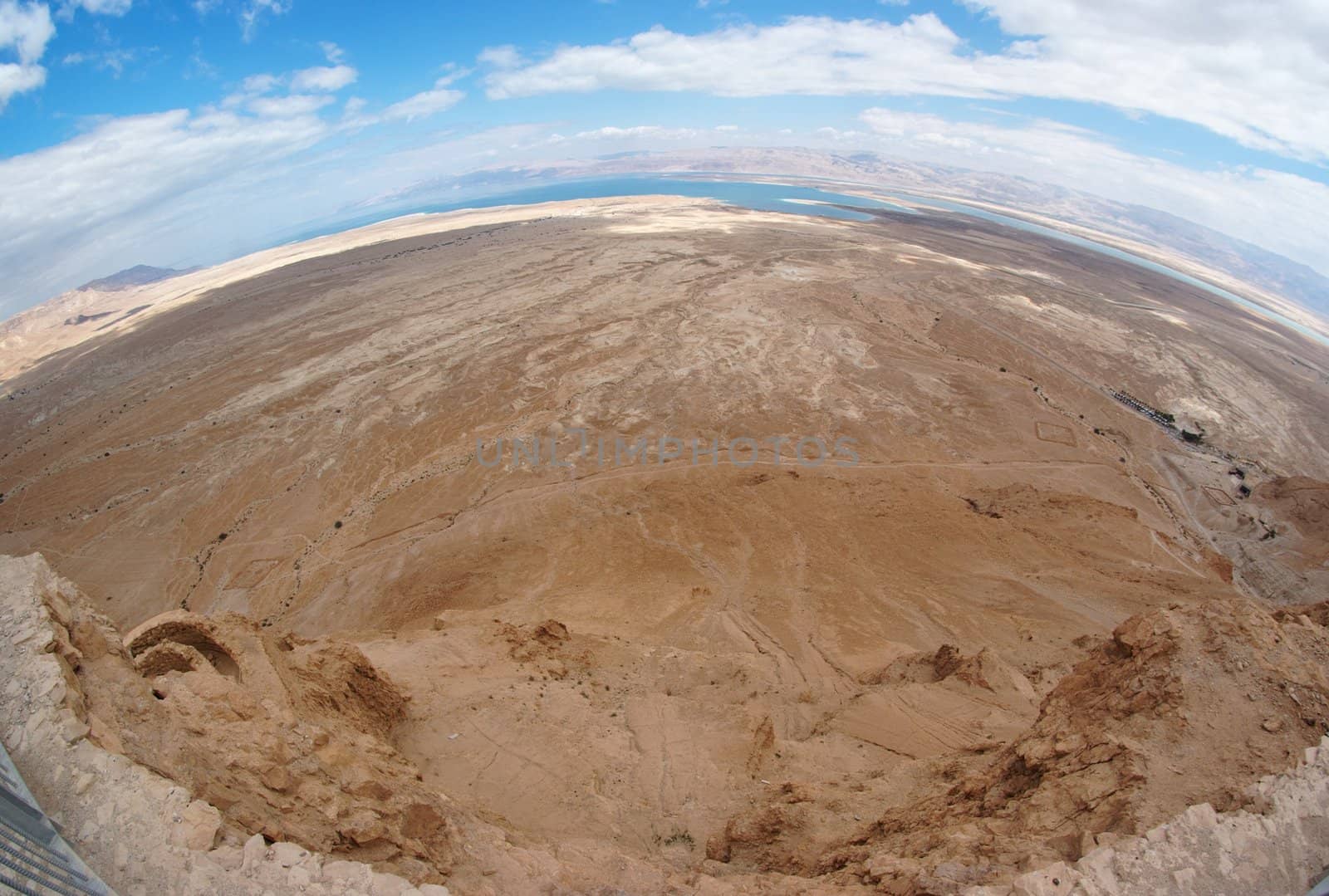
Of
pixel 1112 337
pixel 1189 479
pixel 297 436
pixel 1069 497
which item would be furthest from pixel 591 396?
pixel 1112 337

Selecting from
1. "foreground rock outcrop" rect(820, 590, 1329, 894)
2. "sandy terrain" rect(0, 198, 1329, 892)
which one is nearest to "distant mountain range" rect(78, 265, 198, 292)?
"sandy terrain" rect(0, 198, 1329, 892)

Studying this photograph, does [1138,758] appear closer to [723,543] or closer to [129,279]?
[723,543]

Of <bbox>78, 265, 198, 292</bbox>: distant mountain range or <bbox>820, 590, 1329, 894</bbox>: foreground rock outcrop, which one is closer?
<bbox>820, 590, 1329, 894</bbox>: foreground rock outcrop

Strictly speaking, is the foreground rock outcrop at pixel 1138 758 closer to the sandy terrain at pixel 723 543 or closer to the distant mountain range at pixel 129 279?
the sandy terrain at pixel 723 543

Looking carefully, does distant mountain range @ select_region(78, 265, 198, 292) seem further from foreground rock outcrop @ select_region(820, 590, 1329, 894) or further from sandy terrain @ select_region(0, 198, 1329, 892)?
foreground rock outcrop @ select_region(820, 590, 1329, 894)

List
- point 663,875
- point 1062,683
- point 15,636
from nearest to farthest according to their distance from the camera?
point 15,636
point 663,875
point 1062,683

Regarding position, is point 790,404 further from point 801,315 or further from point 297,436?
point 297,436
